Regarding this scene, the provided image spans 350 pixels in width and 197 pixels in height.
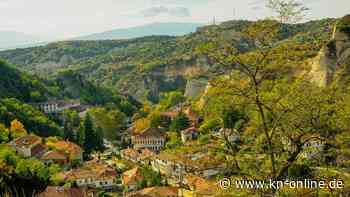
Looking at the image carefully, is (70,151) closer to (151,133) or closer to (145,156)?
(145,156)

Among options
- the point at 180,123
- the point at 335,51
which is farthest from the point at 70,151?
the point at 335,51

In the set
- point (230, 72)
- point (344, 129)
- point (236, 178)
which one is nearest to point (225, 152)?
point (236, 178)

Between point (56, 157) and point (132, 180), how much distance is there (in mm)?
8761

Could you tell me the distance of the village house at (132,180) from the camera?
34.9m

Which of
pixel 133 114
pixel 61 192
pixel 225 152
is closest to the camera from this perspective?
pixel 225 152

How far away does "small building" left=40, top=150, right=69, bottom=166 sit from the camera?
135 feet

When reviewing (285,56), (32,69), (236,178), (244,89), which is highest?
(285,56)

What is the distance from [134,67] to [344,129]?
114296mm

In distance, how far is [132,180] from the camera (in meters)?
35.7

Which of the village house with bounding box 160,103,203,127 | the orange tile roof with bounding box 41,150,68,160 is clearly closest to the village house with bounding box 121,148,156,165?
the orange tile roof with bounding box 41,150,68,160

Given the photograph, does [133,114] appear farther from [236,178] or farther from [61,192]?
[236,178]

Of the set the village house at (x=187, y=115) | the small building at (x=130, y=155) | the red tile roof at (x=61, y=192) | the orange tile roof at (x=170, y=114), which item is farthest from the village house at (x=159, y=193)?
the orange tile roof at (x=170, y=114)

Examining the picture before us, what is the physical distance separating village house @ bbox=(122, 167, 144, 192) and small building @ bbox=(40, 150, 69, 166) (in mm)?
6541

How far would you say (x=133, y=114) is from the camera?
77375mm
